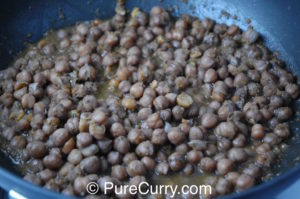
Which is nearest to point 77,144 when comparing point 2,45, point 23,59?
point 23,59

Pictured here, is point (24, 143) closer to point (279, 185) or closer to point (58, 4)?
point (58, 4)

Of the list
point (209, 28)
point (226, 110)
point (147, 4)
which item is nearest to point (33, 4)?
point (147, 4)

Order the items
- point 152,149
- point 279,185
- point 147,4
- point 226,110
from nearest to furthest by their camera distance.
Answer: point 279,185 → point 152,149 → point 226,110 → point 147,4

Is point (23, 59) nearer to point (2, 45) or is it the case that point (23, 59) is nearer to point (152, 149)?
point (2, 45)

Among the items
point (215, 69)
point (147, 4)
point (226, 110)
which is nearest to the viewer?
point (226, 110)

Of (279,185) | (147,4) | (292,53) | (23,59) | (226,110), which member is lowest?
(279,185)

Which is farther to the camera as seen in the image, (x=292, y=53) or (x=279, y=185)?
(x=292, y=53)

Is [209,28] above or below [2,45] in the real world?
above
